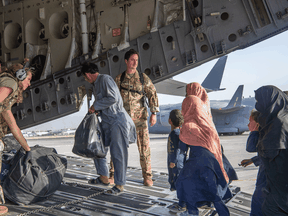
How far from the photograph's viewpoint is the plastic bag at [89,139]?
9.20 ft

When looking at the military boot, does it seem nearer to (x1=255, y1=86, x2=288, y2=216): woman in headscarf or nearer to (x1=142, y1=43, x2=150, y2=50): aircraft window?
(x1=255, y1=86, x2=288, y2=216): woman in headscarf

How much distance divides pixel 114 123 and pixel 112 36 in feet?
10.2

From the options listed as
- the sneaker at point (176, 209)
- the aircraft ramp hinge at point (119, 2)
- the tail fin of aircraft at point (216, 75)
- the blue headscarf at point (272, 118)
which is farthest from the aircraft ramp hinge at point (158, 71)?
the tail fin of aircraft at point (216, 75)

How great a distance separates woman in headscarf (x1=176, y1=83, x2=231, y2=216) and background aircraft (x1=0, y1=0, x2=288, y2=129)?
2924mm

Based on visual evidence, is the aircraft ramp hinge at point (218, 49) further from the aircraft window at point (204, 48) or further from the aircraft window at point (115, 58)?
the aircraft window at point (115, 58)

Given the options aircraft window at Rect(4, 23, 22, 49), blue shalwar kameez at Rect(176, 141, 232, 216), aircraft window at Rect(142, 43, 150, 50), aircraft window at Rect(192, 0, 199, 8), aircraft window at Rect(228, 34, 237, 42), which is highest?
aircraft window at Rect(4, 23, 22, 49)

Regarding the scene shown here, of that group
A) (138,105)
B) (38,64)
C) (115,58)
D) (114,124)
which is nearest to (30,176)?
(114,124)

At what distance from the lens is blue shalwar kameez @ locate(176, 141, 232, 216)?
1956mm

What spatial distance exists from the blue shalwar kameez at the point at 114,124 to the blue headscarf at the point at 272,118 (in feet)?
5.58

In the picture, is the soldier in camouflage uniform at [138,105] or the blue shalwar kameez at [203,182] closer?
the blue shalwar kameez at [203,182]

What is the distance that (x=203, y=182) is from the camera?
1.98 m

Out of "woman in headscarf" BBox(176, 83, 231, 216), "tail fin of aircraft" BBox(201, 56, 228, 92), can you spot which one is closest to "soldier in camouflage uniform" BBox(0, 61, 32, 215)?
"woman in headscarf" BBox(176, 83, 231, 216)

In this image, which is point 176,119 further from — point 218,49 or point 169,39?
point 169,39

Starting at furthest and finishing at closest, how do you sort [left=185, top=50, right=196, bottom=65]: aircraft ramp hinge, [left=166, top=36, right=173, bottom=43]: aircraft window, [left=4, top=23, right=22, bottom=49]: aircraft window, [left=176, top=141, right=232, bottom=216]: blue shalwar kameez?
[left=4, top=23, right=22, bottom=49]: aircraft window, [left=166, top=36, right=173, bottom=43]: aircraft window, [left=185, top=50, right=196, bottom=65]: aircraft ramp hinge, [left=176, top=141, right=232, bottom=216]: blue shalwar kameez
